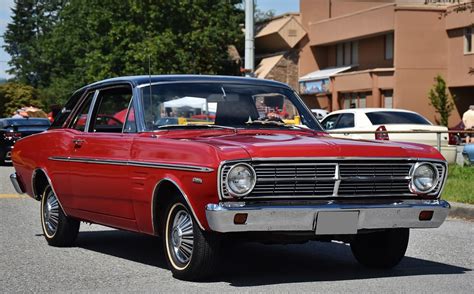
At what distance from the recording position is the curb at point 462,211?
43.3 ft

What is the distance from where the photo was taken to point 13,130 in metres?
28.4

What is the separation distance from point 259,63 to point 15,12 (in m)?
67.8

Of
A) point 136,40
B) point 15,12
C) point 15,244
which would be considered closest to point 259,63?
point 136,40

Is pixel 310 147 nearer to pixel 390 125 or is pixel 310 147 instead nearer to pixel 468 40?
pixel 390 125

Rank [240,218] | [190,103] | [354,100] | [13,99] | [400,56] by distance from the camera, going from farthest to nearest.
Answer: [13,99]
[354,100]
[400,56]
[190,103]
[240,218]

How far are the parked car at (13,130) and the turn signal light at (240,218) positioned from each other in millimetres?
21541

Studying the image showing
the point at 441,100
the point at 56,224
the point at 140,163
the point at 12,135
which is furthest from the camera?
the point at 441,100

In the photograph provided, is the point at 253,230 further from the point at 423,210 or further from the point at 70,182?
the point at 70,182

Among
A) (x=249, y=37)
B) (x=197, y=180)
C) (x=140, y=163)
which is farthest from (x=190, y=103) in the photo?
(x=249, y=37)

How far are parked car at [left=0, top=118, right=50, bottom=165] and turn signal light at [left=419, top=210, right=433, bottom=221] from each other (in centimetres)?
2140

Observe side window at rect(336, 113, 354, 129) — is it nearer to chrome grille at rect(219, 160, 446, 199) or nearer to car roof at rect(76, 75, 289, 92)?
car roof at rect(76, 75, 289, 92)

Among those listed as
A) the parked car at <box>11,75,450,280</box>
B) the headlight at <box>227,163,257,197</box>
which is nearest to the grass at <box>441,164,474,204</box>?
the parked car at <box>11,75,450,280</box>

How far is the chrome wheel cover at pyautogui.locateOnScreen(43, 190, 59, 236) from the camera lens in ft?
32.6

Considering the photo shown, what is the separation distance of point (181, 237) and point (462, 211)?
22.0 feet
